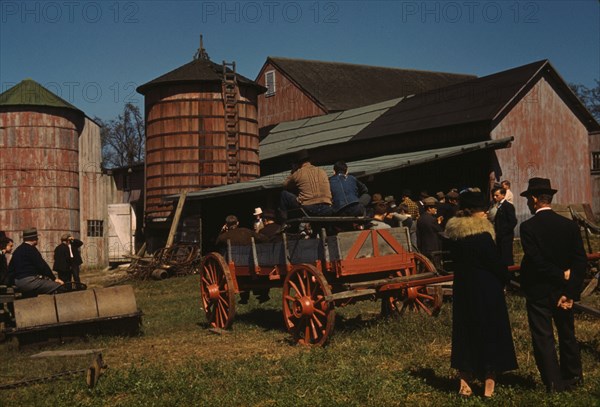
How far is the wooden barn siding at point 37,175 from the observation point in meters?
28.4

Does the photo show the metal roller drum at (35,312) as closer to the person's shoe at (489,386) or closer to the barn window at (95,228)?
the person's shoe at (489,386)

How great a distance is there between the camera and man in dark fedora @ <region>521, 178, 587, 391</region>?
20.6 feet

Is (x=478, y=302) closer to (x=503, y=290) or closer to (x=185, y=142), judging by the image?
(x=503, y=290)

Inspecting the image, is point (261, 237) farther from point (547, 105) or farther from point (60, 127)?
point (60, 127)

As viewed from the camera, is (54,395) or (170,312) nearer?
(54,395)

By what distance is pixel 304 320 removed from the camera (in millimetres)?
9328

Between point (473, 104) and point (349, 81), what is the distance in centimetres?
1755

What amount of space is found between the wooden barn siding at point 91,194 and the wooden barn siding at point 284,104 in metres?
11.3

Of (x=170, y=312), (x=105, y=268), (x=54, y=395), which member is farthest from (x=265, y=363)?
(x=105, y=268)

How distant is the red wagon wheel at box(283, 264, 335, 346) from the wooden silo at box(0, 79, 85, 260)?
68.1 ft

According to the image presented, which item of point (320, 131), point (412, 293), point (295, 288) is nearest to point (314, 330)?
point (295, 288)

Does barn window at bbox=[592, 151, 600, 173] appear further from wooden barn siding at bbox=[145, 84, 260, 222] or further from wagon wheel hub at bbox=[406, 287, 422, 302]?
wagon wheel hub at bbox=[406, 287, 422, 302]

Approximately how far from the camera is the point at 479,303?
6.39 metres

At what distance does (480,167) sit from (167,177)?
11.3m
